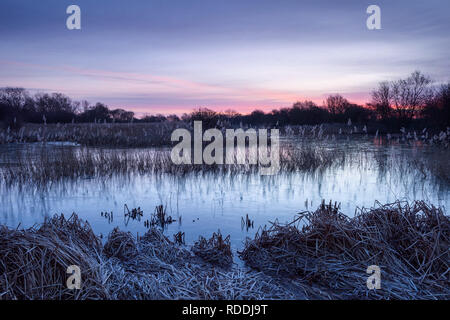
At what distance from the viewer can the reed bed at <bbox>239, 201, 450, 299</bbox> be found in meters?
3.24

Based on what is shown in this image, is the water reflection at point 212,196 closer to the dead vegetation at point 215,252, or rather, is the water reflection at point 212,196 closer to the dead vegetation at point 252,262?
the dead vegetation at point 215,252

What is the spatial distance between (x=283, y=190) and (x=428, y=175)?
15.9ft

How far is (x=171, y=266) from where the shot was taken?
3.66 metres

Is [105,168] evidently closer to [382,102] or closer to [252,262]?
[252,262]

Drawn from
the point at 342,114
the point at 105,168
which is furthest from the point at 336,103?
the point at 105,168

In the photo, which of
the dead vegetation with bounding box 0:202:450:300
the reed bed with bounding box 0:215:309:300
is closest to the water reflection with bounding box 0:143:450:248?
the dead vegetation with bounding box 0:202:450:300

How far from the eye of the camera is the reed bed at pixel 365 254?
3.24 meters

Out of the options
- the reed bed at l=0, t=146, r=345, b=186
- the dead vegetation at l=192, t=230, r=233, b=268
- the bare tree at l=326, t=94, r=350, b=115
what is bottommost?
the dead vegetation at l=192, t=230, r=233, b=268

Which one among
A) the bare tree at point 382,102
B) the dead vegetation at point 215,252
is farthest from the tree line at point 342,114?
the dead vegetation at point 215,252

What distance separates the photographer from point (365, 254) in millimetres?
3756

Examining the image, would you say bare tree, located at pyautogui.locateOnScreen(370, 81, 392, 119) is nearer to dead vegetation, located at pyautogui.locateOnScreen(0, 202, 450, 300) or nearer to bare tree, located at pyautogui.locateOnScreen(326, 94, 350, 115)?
bare tree, located at pyautogui.locateOnScreen(326, 94, 350, 115)

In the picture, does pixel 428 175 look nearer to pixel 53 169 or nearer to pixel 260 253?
pixel 260 253
